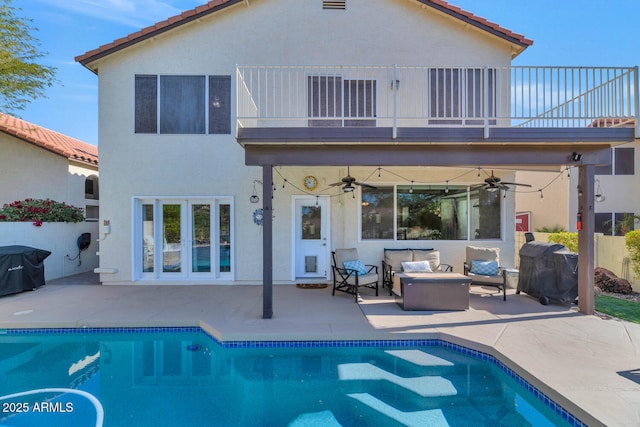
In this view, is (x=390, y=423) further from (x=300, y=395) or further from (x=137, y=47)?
(x=137, y=47)

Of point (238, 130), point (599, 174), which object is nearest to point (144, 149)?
point (238, 130)

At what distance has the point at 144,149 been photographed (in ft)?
27.0

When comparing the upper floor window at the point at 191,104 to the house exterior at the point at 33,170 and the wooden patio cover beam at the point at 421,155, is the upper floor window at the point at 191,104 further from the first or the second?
the house exterior at the point at 33,170

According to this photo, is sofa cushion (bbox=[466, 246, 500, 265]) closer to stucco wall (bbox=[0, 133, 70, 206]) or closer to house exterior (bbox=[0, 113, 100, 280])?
house exterior (bbox=[0, 113, 100, 280])

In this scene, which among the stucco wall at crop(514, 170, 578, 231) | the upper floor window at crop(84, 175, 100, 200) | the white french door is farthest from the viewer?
the stucco wall at crop(514, 170, 578, 231)

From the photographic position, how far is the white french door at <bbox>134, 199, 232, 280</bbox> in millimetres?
8391

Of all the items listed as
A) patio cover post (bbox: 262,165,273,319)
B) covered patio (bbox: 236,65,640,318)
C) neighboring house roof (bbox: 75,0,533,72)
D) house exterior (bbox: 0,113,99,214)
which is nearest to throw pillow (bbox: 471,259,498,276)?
covered patio (bbox: 236,65,640,318)

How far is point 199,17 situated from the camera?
26.1 ft

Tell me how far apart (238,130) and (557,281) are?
6.91 meters

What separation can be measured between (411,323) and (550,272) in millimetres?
3458

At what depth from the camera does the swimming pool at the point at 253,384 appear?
3406 millimetres

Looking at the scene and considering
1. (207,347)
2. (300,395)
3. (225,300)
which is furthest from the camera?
(225,300)

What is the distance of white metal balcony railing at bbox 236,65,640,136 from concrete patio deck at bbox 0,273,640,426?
3.44 metres

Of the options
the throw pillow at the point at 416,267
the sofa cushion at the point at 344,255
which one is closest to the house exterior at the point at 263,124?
the sofa cushion at the point at 344,255
